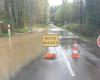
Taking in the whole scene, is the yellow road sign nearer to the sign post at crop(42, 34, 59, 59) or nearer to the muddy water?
the sign post at crop(42, 34, 59, 59)

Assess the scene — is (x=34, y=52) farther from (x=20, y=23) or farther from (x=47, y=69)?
(x=20, y=23)

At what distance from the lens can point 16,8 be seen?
194 feet

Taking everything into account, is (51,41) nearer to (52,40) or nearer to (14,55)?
(52,40)

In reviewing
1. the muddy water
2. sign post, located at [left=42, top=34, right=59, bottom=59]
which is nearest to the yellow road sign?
sign post, located at [left=42, top=34, right=59, bottom=59]

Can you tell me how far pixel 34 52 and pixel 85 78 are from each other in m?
7.63

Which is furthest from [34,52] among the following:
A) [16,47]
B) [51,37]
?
[16,47]

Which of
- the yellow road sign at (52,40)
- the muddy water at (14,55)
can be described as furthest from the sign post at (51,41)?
the muddy water at (14,55)

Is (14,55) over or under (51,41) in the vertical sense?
over

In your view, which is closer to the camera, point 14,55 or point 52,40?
point 14,55

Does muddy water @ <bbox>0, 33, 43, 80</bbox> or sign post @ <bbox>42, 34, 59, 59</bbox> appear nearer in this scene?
muddy water @ <bbox>0, 33, 43, 80</bbox>

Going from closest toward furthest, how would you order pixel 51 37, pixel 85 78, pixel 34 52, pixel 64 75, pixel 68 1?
pixel 85 78, pixel 64 75, pixel 34 52, pixel 51 37, pixel 68 1

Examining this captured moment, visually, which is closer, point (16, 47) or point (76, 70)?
point (16, 47)

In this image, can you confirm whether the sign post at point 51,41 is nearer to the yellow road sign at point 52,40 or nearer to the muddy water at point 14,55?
the yellow road sign at point 52,40

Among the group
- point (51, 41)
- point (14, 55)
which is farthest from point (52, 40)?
point (14, 55)
